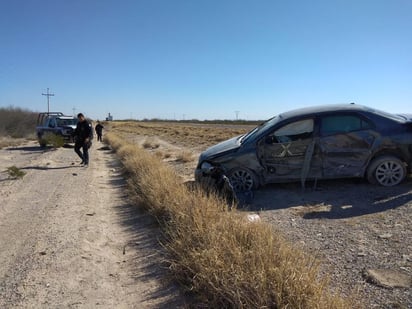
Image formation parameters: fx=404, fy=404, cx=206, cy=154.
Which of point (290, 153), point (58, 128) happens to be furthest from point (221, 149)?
point (58, 128)

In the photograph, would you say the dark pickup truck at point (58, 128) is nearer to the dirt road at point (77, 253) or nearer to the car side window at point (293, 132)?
the dirt road at point (77, 253)

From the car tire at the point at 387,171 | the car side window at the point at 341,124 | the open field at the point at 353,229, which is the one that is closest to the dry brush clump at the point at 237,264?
the open field at the point at 353,229

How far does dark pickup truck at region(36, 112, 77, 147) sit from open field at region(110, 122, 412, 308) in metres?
19.5

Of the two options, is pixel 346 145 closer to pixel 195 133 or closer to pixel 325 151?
pixel 325 151

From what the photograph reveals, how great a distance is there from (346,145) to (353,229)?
8.59ft

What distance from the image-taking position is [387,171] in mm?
7949

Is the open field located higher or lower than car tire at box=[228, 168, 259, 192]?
lower

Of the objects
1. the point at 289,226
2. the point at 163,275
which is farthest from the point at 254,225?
the point at 289,226

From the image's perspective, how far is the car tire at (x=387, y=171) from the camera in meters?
7.90

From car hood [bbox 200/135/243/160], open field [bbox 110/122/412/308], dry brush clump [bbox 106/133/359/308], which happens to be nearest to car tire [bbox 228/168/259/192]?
open field [bbox 110/122/412/308]

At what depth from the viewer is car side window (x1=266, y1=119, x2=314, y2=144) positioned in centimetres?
808

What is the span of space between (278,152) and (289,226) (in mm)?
2286

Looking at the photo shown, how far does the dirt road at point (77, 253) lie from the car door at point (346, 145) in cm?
374

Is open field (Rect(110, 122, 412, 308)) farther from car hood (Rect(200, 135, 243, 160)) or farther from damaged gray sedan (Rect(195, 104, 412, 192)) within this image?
car hood (Rect(200, 135, 243, 160))
